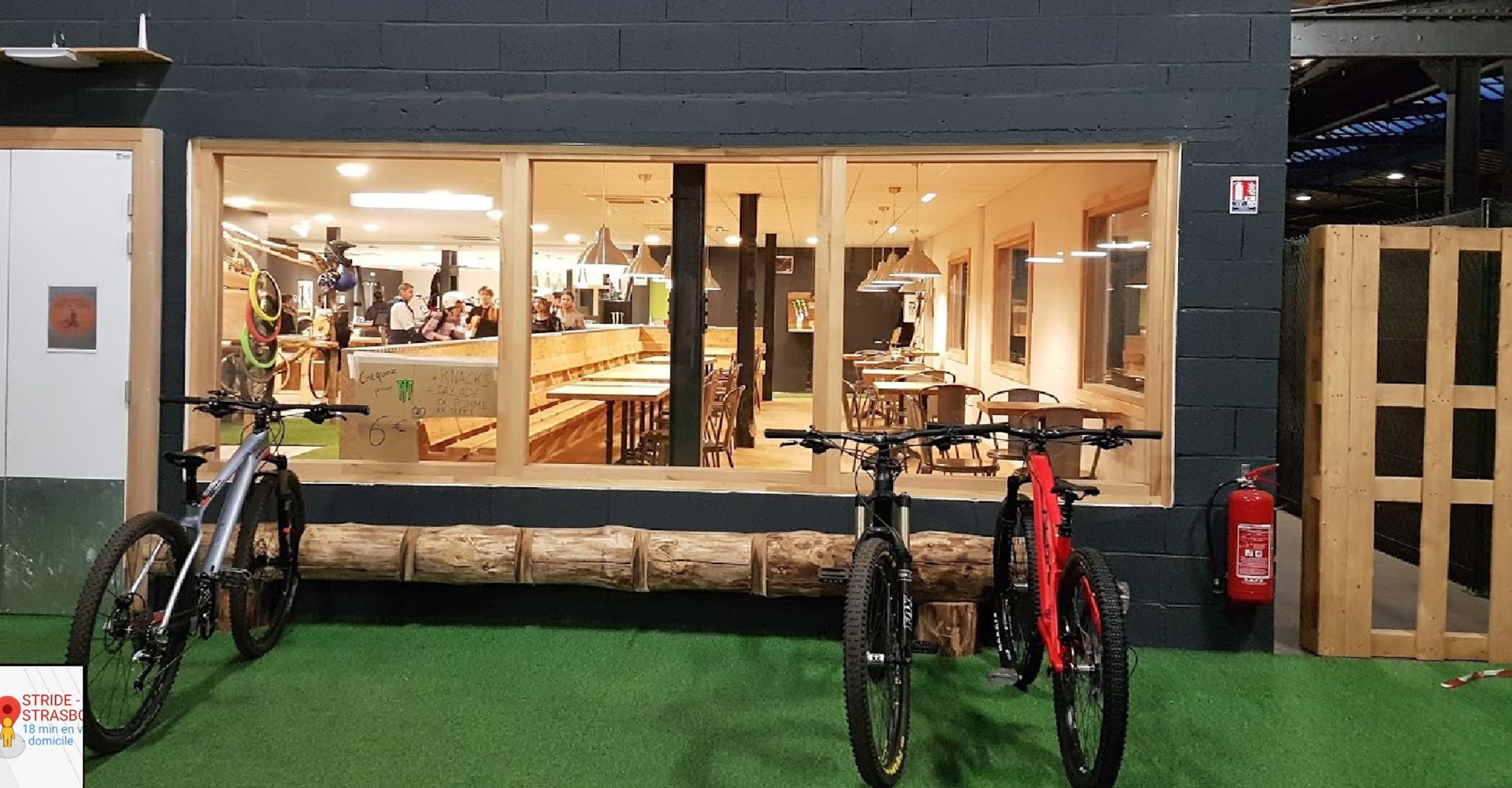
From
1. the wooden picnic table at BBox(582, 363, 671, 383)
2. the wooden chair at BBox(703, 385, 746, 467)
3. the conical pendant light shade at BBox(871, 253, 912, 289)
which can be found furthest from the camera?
the conical pendant light shade at BBox(871, 253, 912, 289)

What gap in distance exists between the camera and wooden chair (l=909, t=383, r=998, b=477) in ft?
18.6

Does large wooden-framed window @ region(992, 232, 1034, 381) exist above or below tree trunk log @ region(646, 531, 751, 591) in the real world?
above

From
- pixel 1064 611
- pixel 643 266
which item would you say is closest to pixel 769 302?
pixel 643 266

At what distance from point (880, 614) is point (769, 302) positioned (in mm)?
12089

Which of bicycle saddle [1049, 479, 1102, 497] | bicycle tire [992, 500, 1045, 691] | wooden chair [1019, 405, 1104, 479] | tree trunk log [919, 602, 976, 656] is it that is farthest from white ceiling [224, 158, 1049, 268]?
bicycle saddle [1049, 479, 1102, 497]

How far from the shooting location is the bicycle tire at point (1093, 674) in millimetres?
2684

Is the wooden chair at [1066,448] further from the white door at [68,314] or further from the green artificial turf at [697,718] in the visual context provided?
the white door at [68,314]

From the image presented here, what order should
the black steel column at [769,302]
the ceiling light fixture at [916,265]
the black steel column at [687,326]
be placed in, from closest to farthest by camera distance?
the black steel column at [687,326] → the ceiling light fixture at [916,265] → the black steel column at [769,302]

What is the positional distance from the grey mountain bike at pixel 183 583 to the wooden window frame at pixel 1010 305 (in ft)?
20.7

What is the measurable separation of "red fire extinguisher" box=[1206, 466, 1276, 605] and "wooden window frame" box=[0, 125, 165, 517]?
457 cm

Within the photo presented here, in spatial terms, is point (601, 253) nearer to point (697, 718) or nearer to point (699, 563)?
point (699, 563)

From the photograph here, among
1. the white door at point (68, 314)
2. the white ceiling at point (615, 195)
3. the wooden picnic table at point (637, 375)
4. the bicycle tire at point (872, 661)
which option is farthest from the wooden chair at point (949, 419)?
the white door at point (68, 314)

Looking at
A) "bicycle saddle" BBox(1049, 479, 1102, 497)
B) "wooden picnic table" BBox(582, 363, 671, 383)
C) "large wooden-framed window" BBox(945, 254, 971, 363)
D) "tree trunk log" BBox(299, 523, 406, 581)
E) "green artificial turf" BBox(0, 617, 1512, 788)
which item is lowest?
"green artificial turf" BBox(0, 617, 1512, 788)

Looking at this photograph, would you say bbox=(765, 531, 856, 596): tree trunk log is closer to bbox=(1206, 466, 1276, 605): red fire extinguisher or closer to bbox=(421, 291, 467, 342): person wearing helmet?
bbox=(1206, 466, 1276, 605): red fire extinguisher
